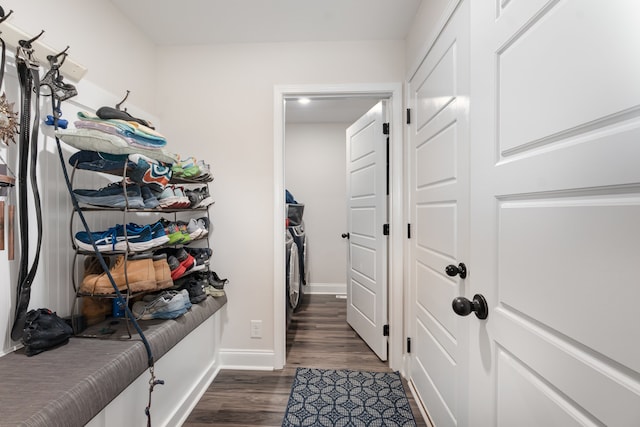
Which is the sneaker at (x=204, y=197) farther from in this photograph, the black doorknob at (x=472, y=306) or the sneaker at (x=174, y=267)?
the black doorknob at (x=472, y=306)

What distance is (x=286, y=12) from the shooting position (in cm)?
184

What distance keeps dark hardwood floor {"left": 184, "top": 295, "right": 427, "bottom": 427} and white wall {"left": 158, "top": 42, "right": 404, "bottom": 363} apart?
208 mm

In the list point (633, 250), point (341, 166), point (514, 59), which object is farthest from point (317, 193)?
point (633, 250)

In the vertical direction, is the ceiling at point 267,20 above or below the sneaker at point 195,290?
above

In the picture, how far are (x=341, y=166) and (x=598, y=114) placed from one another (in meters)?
3.52

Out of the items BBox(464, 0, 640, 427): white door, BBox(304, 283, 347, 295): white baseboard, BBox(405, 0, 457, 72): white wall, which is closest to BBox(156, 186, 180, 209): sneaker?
BBox(464, 0, 640, 427): white door

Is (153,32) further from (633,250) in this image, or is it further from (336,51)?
(633,250)

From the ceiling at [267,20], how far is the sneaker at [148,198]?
121cm

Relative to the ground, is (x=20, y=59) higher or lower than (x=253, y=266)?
higher

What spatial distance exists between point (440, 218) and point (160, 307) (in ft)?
5.07

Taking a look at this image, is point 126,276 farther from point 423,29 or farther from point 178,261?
point 423,29

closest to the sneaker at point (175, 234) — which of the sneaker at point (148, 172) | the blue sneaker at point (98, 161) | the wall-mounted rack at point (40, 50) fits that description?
the sneaker at point (148, 172)

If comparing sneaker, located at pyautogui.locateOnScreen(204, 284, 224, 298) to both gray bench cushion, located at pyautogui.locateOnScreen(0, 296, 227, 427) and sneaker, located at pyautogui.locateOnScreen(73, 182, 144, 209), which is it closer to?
gray bench cushion, located at pyautogui.locateOnScreen(0, 296, 227, 427)

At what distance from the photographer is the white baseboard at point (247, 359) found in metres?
2.17
